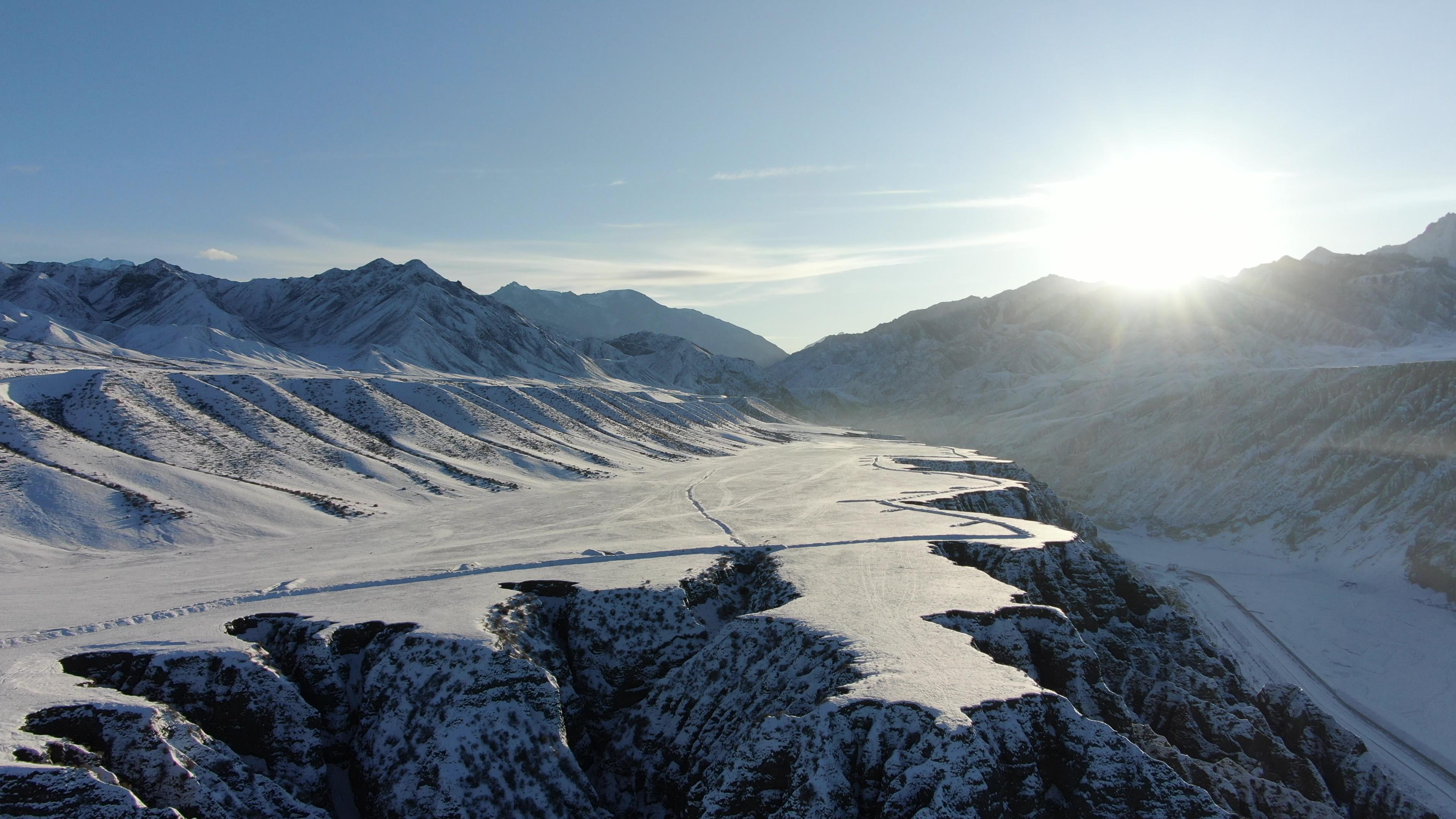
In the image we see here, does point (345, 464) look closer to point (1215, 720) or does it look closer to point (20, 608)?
point (20, 608)

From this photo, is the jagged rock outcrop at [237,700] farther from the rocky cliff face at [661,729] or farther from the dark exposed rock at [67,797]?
the dark exposed rock at [67,797]

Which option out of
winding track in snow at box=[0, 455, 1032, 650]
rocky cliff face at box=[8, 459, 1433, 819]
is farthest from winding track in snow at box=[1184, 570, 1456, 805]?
winding track in snow at box=[0, 455, 1032, 650]

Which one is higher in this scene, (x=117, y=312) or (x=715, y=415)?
(x=117, y=312)

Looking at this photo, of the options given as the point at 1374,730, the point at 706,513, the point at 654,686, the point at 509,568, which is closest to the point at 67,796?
the point at 654,686

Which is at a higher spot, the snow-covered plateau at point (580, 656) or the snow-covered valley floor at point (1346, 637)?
the snow-covered plateau at point (580, 656)

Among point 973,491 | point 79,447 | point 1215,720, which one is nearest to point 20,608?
point 79,447

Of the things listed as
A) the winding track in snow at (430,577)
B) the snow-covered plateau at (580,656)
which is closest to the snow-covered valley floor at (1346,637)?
the snow-covered plateau at (580,656)

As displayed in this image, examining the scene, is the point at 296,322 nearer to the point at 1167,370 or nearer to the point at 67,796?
the point at 67,796
